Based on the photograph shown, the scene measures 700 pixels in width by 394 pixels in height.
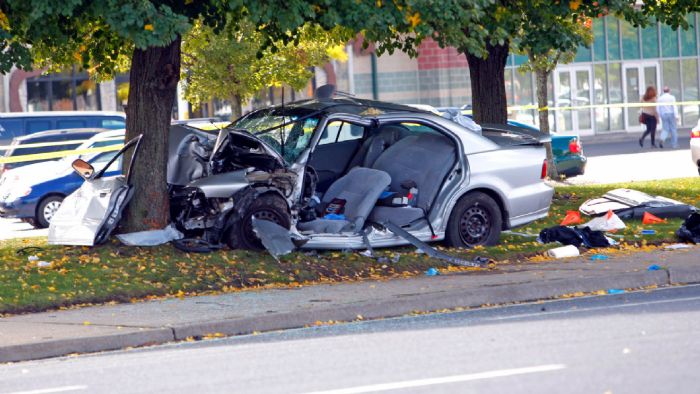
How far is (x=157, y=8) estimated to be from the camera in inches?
476

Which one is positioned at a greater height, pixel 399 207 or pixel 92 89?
pixel 92 89

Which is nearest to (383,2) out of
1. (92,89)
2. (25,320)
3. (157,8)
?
(157,8)

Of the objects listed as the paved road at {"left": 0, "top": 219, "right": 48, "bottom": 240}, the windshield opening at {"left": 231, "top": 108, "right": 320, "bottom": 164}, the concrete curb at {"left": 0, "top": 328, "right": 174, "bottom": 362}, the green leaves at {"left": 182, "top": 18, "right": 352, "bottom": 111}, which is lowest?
the concrete curb at {"left": 0, "top": 328, "right": 174, "bottom": 362}

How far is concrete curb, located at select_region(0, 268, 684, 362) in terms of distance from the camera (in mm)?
9336

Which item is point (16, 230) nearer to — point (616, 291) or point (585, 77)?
point (616, 291)

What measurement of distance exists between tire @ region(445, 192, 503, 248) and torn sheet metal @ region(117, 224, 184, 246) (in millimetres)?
3018

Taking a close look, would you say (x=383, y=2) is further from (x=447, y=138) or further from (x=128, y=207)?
(x=128, y=207)

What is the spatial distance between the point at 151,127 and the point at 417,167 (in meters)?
3.00

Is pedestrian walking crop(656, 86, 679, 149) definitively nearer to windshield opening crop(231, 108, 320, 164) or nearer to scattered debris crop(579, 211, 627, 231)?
scattered debris crop(579, 211, 627, 231)

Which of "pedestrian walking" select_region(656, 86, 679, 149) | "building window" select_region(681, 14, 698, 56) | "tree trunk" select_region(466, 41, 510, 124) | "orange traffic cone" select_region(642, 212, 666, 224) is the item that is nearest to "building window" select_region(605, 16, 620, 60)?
"building window" select_region(681, 14, 698, 56)

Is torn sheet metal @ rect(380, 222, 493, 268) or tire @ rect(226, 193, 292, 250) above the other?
tire @ rect(226, 193, 292, 250)

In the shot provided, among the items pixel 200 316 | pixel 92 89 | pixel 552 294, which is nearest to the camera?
pixel 200 316

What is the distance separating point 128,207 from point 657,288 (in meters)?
5.74

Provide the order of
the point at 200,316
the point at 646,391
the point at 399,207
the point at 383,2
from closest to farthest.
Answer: the point at 646,391
the point at 200,316
the point at 383,2
the point at 399,207
